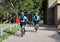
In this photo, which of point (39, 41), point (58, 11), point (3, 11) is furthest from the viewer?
point (3, 11)

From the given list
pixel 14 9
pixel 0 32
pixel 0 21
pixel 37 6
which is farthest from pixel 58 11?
pixel 37 6

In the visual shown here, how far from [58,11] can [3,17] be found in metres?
18.3

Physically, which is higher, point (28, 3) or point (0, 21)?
point (28, 3)

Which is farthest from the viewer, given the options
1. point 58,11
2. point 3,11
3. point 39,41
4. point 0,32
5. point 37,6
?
point 37,6

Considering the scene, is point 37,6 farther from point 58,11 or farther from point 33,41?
point 33,41

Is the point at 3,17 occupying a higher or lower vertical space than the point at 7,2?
lower

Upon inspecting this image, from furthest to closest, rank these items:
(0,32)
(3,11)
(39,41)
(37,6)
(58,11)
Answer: (37,6) → (3,11) → (58,11) → (0,32) → (39,41)

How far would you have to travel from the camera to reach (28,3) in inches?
1758

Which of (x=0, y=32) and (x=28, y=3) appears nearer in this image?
(x=0, y=32)

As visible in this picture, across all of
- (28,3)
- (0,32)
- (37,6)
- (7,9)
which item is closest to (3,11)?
(7,9)

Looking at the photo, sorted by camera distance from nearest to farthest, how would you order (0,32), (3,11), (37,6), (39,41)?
1. (39,41)
2. (0,32)
3. (3,11)
4. (37,6)

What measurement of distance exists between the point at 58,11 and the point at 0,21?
63.8 ft

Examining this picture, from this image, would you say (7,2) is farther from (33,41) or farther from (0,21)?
(33,41)

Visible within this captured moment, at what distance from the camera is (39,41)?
45.6 ft
